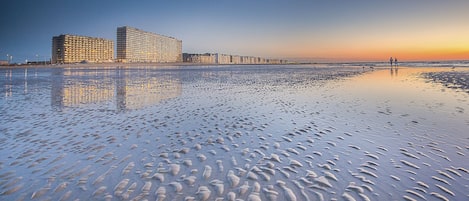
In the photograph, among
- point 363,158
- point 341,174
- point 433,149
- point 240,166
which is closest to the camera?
point 341,174

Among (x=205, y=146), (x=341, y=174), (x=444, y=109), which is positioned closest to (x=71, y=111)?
(x=205, y=146)

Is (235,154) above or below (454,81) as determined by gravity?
below

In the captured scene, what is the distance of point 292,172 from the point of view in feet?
15.5

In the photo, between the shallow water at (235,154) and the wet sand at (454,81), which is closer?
the shallow water at (235,154)

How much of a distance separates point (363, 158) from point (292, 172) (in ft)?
5.58

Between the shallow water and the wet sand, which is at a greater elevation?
the wet sand

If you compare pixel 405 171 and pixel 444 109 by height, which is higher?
pixel 444 109

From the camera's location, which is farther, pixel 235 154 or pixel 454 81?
pixel 454 81

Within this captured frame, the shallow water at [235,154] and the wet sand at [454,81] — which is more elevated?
the wet sand at [454,81]

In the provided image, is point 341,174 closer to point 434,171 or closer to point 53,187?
point 434,171

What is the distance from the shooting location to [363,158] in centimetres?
535

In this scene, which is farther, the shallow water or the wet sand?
the wet sand

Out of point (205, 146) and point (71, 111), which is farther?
point (71, 111)

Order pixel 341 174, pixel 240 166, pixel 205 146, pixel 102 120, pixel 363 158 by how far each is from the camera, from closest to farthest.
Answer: pixel 341 174 < pixel 240 166 < pixel 363 158 < pixel 205 146 < pixel 102 120
